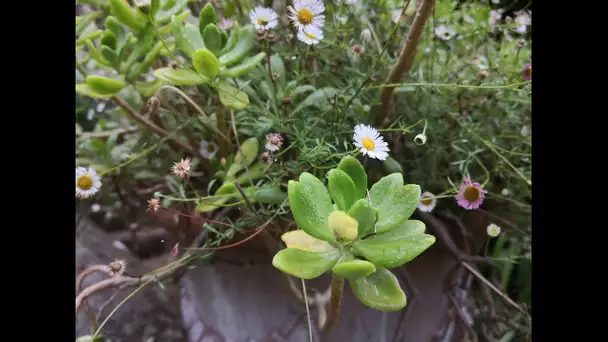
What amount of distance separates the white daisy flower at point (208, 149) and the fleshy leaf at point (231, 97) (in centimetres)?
6

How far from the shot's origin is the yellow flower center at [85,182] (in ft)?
1.88

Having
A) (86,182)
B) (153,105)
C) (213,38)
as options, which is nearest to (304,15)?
(213,38)

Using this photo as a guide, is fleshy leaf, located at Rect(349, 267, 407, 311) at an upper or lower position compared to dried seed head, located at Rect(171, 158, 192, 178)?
lower

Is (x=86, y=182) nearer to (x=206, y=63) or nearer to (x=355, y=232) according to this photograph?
(x=206, y=63)

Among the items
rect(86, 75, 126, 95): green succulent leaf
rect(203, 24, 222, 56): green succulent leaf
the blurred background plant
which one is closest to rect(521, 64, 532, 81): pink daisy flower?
the blurred background plant

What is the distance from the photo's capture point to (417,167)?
1.99 ft

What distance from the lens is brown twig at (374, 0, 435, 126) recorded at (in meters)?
0.59

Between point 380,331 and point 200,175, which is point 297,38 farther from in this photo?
point 380,331

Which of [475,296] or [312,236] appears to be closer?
[312,236]

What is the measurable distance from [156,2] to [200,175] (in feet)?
0.68

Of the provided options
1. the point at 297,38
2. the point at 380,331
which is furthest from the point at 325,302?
the point at 297,38

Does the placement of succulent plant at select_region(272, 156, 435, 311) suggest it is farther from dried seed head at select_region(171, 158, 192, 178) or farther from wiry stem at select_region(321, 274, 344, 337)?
Answer: dried seed head at select_region(171, 158, 192, 178)

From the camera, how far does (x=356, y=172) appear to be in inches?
20.8

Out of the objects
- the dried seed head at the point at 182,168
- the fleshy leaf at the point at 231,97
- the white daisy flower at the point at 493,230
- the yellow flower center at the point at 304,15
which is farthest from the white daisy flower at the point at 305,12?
the white daisy flower at the point at 493,230
